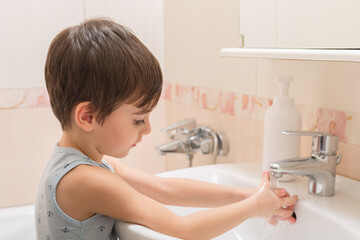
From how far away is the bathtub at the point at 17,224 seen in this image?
108cm

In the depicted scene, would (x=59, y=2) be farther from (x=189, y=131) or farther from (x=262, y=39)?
(x=262, y=39)

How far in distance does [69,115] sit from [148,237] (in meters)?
0.28

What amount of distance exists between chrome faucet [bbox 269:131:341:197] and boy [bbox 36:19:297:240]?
0.06 metres

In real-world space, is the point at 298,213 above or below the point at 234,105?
below

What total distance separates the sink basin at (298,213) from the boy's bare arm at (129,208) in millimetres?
28

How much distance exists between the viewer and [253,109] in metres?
1.31

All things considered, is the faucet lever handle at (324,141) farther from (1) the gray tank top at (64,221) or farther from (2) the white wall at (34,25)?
(2) the white wall at (34,25)

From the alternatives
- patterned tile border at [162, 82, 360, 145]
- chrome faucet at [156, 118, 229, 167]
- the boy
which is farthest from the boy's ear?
chrome faucet at [156, 118, 229, 167]

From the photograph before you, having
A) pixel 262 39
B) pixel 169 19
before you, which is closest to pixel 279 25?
pixel 262 39

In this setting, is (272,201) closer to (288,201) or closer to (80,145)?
(288,201)

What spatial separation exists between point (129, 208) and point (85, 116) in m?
0.19

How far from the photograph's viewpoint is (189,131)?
156 cm

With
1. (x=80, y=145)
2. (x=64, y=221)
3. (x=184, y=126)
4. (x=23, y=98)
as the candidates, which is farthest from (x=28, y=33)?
(x=64, y=221)

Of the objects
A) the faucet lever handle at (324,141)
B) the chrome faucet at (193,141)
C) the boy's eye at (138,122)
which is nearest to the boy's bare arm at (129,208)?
the boy's eye at (138,122)
